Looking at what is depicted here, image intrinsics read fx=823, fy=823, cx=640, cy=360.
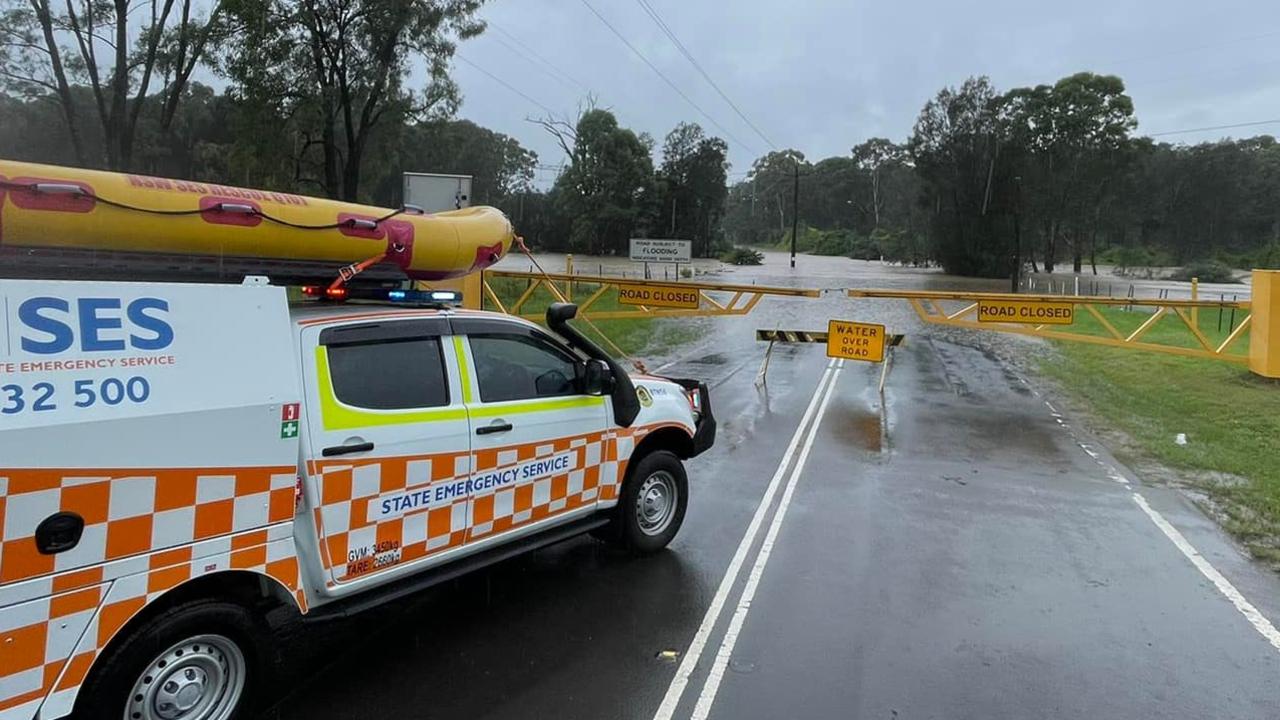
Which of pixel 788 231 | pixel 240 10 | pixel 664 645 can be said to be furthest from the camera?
pixel 788 231

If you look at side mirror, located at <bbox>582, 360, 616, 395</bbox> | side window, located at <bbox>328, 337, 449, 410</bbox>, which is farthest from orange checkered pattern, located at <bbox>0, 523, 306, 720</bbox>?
side mirror, located at <bbox>582, 360, 616, 395</bbox>

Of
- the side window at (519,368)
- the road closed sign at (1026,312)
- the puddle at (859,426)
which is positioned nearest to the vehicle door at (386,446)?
the side window at (519,368)

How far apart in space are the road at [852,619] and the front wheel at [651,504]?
0.17m

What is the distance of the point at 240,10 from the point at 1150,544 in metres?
24.7

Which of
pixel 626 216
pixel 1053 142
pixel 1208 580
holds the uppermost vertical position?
pixel 1053 142

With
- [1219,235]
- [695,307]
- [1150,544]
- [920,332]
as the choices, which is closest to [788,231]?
[1219,235]

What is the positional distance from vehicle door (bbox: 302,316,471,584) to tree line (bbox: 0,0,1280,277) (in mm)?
22479

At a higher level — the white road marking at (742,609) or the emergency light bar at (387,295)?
the emergency light bar at (387,295)

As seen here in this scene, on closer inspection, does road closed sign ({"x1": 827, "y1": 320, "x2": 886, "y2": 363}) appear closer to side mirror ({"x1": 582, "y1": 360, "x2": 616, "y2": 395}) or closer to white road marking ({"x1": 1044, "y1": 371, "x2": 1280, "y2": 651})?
white road marking ({"x1": 1044, "y1": 371, "x2": 1280, "y2": 651})

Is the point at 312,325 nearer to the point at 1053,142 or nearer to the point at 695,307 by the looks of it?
the point at 695,307

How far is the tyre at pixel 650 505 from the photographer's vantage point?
5766 millimetres

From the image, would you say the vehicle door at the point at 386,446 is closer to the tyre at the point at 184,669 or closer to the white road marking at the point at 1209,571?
the tyre at the point at 184,669

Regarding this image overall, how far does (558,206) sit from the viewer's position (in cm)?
7644

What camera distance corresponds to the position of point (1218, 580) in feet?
19.1
